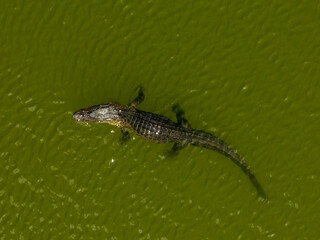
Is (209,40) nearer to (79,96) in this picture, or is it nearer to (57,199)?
(79,96)

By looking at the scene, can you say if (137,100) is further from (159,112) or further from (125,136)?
(125,136)

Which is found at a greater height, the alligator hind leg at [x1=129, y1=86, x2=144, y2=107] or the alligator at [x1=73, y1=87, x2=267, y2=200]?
the alligator hind leg at [x1=129, y1=86, x2=144, y2=107]

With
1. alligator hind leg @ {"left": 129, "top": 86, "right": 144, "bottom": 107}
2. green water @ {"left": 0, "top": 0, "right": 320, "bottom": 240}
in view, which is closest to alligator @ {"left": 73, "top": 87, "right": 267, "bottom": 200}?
alligator hind leg @ {"left": 129, "top": 86, "right": 144, "bottom": 107}

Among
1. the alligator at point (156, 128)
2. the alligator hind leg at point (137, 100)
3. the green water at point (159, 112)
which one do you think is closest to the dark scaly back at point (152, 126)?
the alligator at point (156, 128)

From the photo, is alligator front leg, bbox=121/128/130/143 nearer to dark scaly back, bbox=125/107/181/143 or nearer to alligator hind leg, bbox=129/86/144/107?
dark scaly back, bbox=125/107/181/143

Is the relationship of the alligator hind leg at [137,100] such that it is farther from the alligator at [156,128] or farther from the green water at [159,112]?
the green water at [159,112]

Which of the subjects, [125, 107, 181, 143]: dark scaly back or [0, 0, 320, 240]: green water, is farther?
[0, 0, 320, 240]: green water

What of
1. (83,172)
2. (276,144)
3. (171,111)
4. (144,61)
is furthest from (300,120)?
(83,172)
